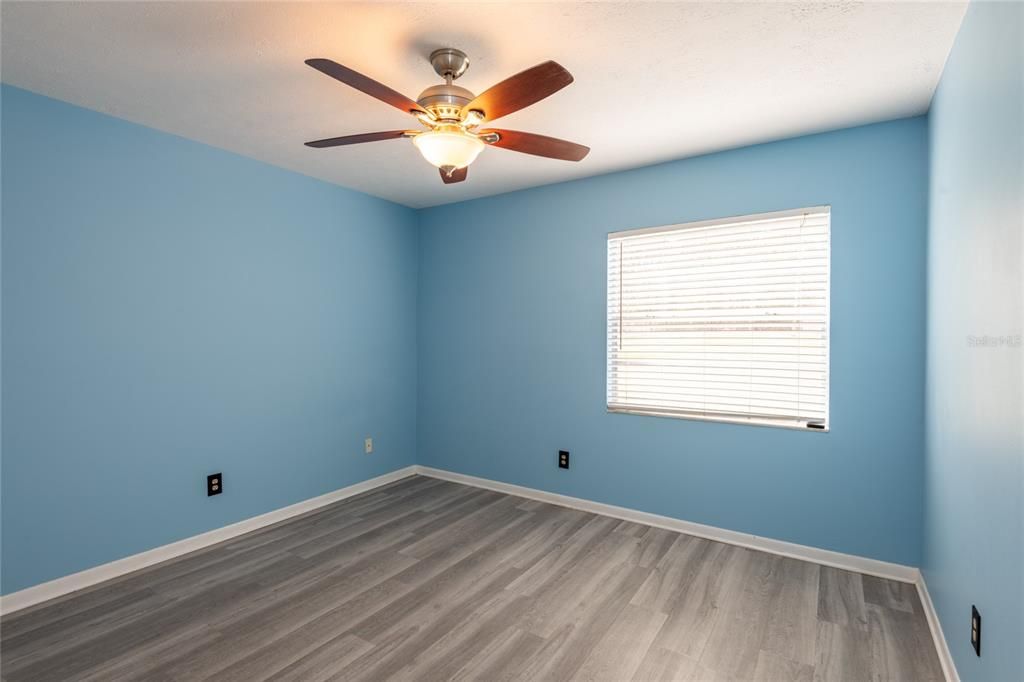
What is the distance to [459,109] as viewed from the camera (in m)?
1.87

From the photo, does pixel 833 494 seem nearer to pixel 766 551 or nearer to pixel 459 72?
pixel 766 551

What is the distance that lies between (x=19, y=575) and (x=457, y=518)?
7.50 feet

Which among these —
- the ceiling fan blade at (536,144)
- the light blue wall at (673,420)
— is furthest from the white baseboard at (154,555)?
the ceiling fan blade at (536,144)

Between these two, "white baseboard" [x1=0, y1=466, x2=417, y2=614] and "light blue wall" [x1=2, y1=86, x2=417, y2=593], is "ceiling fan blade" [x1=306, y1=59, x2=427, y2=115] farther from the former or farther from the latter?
"white baseboard" [x1=0, y1=466, x2=417, y2=614]

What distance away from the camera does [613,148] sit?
3.07m

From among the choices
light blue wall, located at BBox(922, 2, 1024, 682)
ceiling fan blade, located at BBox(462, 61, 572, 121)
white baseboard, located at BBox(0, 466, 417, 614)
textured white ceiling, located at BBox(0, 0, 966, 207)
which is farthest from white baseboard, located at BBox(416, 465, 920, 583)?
ceiling fan blade, located at BBox(462, 61, 572, 121)

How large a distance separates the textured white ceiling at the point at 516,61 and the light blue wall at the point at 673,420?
0.30m

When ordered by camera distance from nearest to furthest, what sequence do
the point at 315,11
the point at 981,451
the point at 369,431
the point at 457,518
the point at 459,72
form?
the point at 981,451 → the point at 315,11 → the point at 459,72 → the point at 457,518 → the point at 369,431

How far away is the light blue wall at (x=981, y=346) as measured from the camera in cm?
127

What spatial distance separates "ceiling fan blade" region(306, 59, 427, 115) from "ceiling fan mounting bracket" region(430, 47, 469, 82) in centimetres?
27

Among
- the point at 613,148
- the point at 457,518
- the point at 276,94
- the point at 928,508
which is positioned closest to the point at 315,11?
the point at 276,94

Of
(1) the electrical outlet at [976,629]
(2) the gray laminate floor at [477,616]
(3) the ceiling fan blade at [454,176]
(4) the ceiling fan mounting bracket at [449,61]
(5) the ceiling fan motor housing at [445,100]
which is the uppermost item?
(4) the ceiling fan mounting bracket at [449,61]

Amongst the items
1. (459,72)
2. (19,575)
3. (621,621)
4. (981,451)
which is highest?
(459,72)

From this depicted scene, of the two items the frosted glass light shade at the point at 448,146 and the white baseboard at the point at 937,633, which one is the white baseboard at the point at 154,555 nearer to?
the frosted glass light shade at the point at 448,146
